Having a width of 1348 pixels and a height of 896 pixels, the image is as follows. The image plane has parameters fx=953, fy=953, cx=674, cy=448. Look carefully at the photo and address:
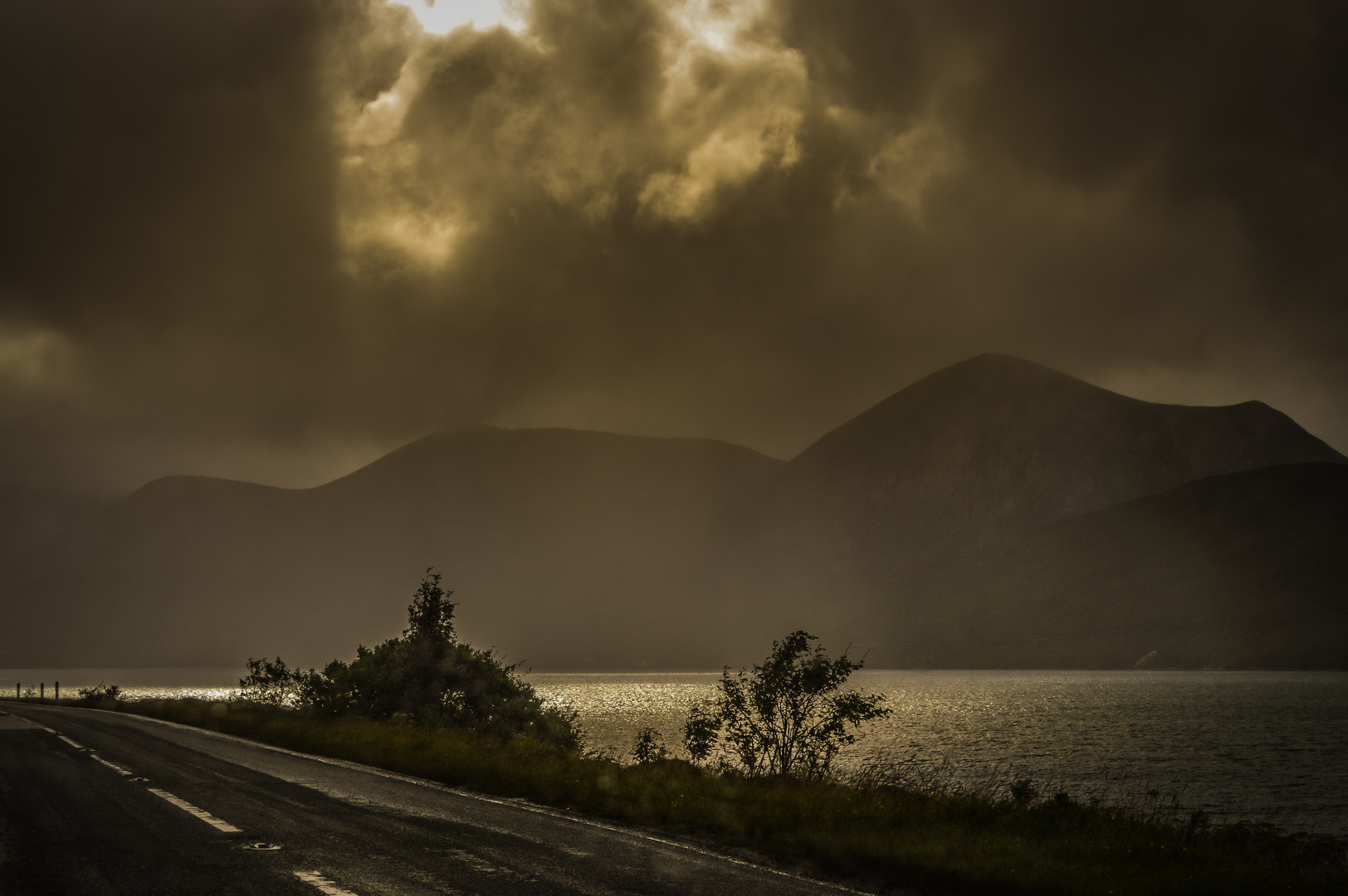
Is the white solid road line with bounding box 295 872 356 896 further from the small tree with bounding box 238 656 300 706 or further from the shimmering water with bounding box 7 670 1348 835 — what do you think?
the small tree with bounding box 238 656 300 706

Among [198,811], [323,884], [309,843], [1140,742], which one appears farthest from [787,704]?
[1140,742]

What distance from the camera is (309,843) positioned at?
43.8ft

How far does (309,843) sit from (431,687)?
32.5m

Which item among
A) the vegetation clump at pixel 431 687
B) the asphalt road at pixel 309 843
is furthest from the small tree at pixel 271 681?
the asphalt road at pixel 309 843

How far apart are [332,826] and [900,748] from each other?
206 ft

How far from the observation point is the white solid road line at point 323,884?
10273 millimetres

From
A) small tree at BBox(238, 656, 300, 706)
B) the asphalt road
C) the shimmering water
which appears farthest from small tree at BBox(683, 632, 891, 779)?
small tree at BBox(238, 656, 300, 706)

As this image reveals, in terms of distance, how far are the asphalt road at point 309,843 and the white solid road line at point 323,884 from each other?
0.07 ft

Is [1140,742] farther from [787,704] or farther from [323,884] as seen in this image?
[323,884]

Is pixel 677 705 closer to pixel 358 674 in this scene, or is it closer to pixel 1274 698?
pixel 1274 698

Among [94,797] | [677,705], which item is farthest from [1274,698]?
[94,797]

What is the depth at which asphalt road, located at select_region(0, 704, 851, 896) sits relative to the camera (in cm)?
1100

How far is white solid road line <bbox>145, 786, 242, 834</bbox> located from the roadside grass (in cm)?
635

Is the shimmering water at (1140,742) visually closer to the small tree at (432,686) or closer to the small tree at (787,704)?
the small tree at (787,704)
